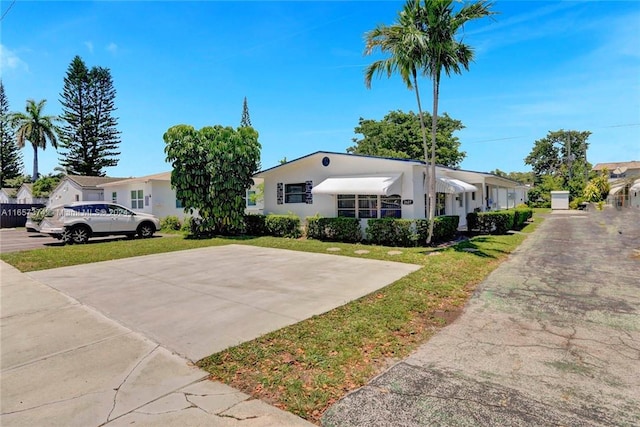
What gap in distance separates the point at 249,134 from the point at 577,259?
553 inches

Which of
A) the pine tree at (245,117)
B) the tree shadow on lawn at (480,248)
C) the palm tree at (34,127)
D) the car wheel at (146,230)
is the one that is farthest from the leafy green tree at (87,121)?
the tree shadow on lawn at (480,248)

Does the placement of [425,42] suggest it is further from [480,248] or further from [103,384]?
[103,384]

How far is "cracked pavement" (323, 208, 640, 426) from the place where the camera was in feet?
9.10

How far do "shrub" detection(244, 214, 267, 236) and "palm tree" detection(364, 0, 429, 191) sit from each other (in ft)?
28.5

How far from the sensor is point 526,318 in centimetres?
507

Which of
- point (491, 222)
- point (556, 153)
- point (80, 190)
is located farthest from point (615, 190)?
point (80, 190)

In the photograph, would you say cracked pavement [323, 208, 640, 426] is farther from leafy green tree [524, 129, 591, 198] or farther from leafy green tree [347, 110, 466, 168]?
leafy green tree [524, 129, 591, 198]

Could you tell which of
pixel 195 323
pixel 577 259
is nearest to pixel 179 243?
pixel 195 323

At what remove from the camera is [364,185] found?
44.2 feet

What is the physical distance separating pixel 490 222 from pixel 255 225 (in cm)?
1143

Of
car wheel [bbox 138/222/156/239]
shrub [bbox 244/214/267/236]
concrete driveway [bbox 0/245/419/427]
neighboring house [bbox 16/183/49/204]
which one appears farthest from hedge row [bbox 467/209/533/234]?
neighboring house [bbox 16/183/49/204]

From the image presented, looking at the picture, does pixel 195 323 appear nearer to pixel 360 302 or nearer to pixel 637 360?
pixel 360 302

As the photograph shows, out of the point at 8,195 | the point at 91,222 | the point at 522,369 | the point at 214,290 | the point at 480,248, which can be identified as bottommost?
the point at 522,369

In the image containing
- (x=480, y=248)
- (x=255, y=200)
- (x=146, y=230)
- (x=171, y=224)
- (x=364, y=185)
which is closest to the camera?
(x=480, y=248)
